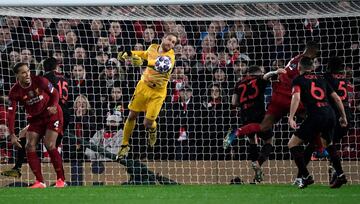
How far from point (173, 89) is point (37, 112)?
3.59 meters

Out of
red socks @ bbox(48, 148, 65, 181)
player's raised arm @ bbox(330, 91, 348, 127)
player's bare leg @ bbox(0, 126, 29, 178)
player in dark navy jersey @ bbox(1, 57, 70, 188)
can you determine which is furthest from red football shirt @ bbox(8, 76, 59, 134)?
player's raised arm @ bbox(330, 91, 348, 127)

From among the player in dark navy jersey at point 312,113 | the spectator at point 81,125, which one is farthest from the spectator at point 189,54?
the player in dark navy jersey at point 312,113

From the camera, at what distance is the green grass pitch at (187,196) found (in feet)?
32.1

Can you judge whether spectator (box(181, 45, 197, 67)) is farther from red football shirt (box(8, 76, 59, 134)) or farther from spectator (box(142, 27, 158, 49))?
red football shirt (box(8, 76, 59, 134))

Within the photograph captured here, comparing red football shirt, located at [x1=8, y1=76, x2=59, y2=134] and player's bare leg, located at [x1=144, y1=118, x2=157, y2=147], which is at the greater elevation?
red football shirt, located at [x1=8, y1=76, x2=59, y2=134]

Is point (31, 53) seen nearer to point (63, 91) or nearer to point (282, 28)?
point (63, 91)

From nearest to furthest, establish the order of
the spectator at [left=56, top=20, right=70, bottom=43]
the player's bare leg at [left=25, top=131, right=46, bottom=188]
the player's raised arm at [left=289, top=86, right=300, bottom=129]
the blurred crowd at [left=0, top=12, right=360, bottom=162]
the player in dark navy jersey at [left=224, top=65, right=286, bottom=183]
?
the player's raised arm at [left=289, top=86, right=300, bottom=129] < the player's bare leg at [left=25, top=131, right=46, bottom=188] < the player in dark navy jersey at [left=224, top=65, right=286, bottom=183] < the blurred crowd at [left=0, top=12, right=360, bottom=162] < the spectator at [left=56, top=20, right=70, bottom=43]

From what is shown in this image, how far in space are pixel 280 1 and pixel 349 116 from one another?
196 cm

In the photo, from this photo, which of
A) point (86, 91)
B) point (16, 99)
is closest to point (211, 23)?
point (86, 91)

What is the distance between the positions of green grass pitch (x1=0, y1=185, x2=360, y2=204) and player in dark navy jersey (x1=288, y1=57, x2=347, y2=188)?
337 millimetres

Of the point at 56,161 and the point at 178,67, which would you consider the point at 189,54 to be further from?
the point at 56,161

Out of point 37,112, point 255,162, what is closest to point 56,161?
point 37,112

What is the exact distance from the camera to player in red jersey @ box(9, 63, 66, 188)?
1280cm

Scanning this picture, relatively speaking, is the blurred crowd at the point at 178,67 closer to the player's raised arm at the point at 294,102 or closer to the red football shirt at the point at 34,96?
the red football shirt at the point at 34,96
